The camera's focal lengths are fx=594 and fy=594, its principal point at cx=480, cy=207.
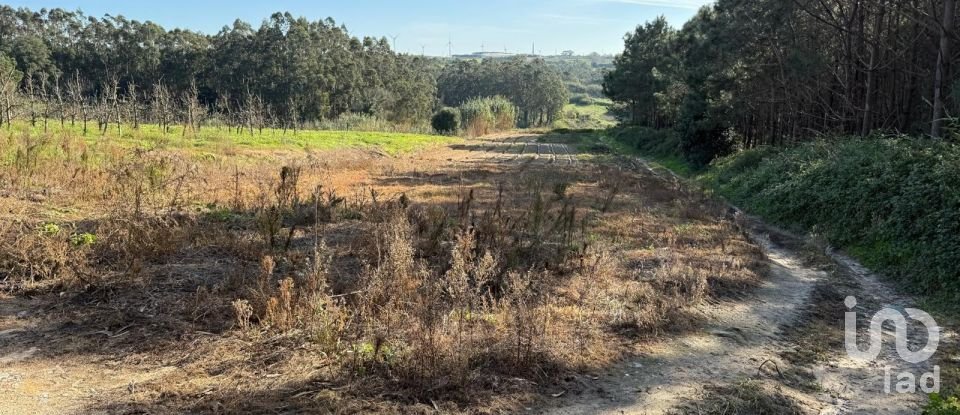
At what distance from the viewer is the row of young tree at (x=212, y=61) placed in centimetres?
6944

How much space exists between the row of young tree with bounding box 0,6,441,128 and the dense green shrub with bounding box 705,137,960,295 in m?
57.6

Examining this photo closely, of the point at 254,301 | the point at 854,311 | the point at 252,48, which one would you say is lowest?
the point at 854,311

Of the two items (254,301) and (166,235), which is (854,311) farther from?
(166,235)

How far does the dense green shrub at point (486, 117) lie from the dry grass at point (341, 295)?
62.2 meters

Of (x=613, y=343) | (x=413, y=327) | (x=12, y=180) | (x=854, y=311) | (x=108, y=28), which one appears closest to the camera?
(x=413, y=327)

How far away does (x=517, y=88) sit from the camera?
124 m

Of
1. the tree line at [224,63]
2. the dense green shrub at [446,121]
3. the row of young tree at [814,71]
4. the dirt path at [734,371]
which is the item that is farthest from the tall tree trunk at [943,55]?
the dense green shrub at [446,121]

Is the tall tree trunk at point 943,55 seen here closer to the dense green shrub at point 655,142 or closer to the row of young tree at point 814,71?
the row of young tree at point 814,71

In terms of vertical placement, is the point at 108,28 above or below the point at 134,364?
above

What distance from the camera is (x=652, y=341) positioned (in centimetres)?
593

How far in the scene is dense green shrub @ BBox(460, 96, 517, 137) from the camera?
245 feet

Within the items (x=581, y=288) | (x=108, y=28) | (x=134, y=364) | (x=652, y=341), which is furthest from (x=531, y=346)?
(x=108, y=28)

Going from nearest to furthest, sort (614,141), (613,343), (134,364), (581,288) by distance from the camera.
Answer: (134,364) < (613,343) < (581,288) < (614,141)

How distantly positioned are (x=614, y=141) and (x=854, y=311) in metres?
51.6
